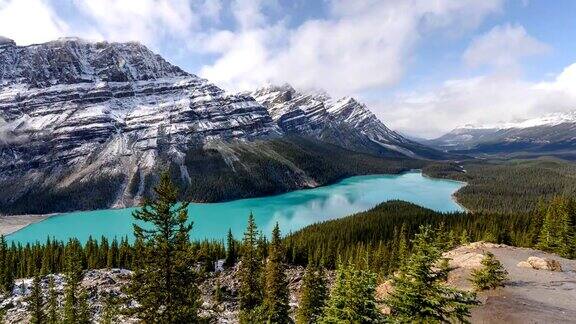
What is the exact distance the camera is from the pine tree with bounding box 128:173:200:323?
21703 millimetres

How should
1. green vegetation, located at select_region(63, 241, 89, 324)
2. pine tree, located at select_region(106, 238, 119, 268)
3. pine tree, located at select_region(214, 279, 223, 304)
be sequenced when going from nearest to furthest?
green vegetation, located at select_region(63, 241, 89, 324)
pine tree, located at select_region(214, 279, 223, 304)
pine tree, located at select_region(106, 238, 119, 268)

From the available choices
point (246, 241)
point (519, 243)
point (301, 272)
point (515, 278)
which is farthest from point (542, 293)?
point (519, 243)

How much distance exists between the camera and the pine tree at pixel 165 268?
21.7m

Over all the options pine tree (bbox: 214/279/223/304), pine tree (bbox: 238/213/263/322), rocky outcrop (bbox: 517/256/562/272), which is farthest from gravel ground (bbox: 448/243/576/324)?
pine tree (bbox: 214/279/223/304)

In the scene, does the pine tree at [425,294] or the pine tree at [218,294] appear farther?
the pine tree at [218,294]

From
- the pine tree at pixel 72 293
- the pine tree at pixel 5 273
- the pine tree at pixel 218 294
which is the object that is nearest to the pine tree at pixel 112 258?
the pine tree at pixel 72 293

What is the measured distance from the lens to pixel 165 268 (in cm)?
2217

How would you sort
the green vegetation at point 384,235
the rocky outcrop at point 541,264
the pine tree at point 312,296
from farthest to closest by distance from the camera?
1. the green vegetation at point 384,235
2. the rocky outcrop at point 541,264
3. the pine tree at point 312,296

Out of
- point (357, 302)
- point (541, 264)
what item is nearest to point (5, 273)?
point (357, 302)

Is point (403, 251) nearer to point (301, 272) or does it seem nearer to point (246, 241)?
point (301, 272)

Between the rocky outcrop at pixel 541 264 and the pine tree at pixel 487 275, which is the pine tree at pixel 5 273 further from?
the rocky outcrop at pixel 541 264

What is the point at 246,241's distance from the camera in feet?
165

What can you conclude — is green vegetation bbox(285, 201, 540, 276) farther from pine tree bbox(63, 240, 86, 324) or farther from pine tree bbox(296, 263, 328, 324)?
pine tree bbox(63, 240, 86, 324)

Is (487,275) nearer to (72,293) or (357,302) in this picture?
→ (357,302)
